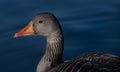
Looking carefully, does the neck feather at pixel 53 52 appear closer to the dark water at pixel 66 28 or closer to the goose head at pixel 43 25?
the goose head at pixel 43 25

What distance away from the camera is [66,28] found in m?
10.4

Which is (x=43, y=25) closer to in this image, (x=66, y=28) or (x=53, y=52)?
(x=53, y=52)

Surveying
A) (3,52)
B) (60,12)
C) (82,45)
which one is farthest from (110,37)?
(3,52)

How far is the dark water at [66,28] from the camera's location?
9.52 meters

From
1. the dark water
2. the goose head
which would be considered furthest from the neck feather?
the dark water

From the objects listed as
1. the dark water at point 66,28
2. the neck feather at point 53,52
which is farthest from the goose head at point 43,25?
the dark water at point 66,28

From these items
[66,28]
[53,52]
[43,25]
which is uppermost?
[43,25]

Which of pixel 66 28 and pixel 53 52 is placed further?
pixel 66 28

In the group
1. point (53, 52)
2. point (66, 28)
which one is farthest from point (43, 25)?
point (66, 28)

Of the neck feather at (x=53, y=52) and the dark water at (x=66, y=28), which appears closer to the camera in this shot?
the neck feather at (x=53, y=52)

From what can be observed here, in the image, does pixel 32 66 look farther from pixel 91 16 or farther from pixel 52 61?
pixel 91 16

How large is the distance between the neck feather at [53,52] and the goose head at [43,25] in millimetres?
101

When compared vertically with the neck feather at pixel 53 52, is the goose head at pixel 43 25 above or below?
above

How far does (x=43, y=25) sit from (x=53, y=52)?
0.46 meters
